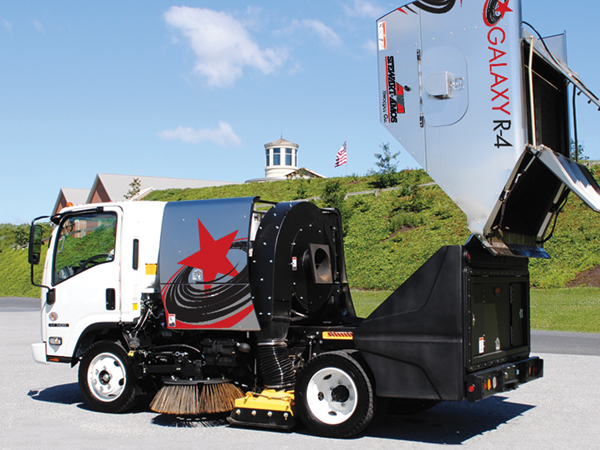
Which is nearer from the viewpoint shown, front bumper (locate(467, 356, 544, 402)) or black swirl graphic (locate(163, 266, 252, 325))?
front bumper (locate(467, 356, 544, 402))

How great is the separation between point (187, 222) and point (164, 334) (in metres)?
1.38

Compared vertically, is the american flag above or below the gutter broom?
above

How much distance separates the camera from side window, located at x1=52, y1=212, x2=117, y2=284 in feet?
27.0

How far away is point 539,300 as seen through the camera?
22422 mm

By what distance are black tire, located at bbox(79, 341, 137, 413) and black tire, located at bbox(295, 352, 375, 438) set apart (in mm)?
2286

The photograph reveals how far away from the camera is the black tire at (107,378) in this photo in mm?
7836

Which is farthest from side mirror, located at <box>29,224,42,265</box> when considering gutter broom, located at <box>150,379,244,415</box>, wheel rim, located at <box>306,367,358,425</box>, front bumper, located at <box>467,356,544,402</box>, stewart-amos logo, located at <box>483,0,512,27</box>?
stewart-amos logo, located at <box>483,0,512,27</box>

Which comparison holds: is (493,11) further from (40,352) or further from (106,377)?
(40,352)

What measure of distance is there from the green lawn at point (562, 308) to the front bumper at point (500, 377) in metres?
11.3

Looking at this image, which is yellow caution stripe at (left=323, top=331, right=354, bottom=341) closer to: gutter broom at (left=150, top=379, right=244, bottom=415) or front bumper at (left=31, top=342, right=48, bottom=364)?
gutter broom at (left=150, top=379, right=244, bottom=415)

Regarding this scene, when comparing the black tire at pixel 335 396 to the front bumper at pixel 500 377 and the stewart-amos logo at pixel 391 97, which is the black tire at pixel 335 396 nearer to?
the front bumper at pixel 500 377

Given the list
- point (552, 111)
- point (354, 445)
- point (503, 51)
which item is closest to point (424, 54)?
point (503, 51)

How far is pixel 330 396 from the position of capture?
6730 mm

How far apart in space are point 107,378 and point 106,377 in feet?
0.06
